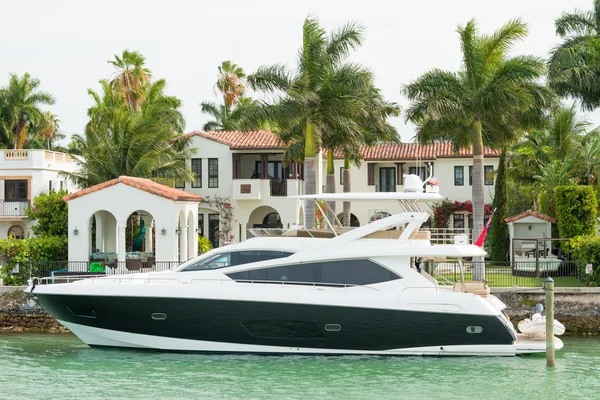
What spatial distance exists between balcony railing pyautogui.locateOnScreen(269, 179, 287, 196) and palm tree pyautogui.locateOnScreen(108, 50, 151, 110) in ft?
30.4

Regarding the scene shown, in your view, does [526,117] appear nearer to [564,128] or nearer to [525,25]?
[525,25]

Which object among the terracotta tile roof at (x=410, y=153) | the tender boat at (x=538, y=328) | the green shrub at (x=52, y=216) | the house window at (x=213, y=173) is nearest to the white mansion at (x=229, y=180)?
the house window at (x=213, y=173)

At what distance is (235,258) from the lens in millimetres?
20812

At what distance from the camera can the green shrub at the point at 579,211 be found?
98.2 feet

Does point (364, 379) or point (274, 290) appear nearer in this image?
point (364, 379)

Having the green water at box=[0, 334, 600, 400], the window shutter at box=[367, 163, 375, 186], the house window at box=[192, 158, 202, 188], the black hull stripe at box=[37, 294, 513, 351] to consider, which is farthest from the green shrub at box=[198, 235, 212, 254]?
the black hull stripe at box=[37, 294, 513, 351]

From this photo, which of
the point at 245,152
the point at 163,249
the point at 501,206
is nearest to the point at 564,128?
the point at 501,206

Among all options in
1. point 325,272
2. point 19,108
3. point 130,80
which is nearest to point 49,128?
point 19,108

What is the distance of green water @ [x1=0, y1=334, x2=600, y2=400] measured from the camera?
56.9 ft

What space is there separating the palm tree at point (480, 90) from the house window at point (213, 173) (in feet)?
50.2

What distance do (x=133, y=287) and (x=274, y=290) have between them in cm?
330

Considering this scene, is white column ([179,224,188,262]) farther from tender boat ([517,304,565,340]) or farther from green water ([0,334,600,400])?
tender boat ([517,304,565,340])

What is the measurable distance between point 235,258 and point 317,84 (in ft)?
35.6

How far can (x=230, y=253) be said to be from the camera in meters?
20.9
